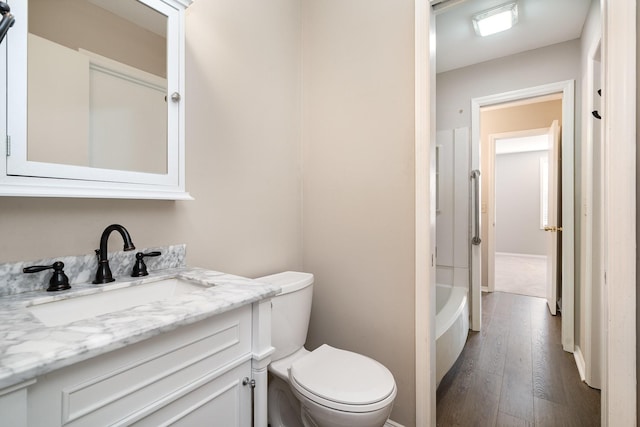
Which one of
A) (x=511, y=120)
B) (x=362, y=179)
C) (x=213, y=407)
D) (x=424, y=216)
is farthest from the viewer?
(x=511, y=120)

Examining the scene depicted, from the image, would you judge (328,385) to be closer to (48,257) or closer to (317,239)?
(317,239)

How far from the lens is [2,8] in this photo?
0.53 meters

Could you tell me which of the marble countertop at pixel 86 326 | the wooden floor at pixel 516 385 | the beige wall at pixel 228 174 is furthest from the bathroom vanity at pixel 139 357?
the wooden floor at pixel 516 385

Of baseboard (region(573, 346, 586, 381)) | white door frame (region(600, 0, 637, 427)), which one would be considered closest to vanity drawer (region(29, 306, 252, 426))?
white door frame (region(600, 0, 637, 427))

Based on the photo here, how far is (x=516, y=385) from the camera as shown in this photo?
1.90m

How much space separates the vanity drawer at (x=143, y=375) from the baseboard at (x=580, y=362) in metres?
2.40

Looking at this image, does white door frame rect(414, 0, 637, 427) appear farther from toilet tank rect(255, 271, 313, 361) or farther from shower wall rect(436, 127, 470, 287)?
shower wall rect(436, 127, 470, 287)

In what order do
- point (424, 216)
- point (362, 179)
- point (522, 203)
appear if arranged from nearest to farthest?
1. point (424, 216)
2. point (362, 179)
3. point (522, 203)

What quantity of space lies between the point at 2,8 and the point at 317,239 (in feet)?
4.90

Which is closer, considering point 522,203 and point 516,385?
point 516,385

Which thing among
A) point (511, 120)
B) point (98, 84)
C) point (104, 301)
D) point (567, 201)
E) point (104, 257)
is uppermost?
point (511, 120)

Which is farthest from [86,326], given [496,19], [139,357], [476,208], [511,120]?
[511,120]

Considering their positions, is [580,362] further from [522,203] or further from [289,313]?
[522,203]

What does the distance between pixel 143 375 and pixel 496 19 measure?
2921 mm
